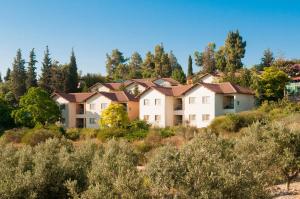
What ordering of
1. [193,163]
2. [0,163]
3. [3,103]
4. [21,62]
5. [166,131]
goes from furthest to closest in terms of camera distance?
1. [21,62]
2. [3,103]
3. [166,131]
4. [0,163]
5. [193,163]

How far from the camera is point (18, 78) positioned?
68125 millimetres

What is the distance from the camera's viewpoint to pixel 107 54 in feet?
325

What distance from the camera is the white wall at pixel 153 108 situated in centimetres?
5200

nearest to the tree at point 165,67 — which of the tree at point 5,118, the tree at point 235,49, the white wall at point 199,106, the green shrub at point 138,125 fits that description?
the tree at point 235,49

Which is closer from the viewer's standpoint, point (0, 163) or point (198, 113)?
point (0, 163)

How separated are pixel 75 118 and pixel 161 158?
159 ft

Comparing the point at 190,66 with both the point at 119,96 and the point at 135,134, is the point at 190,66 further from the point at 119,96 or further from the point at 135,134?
the point at 135,134

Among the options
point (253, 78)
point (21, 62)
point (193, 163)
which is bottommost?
point (193, 163)

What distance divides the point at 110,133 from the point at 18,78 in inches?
1163

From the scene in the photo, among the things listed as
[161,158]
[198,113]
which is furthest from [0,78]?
[161,158]

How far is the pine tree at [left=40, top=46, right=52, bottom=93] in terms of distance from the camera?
232 feet

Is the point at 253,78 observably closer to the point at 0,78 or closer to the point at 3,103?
the point at 3,103

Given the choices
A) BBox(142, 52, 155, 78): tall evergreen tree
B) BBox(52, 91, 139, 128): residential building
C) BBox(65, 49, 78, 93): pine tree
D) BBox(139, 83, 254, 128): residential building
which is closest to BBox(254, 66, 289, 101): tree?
BBox(139, 83, 254, 128): residential building

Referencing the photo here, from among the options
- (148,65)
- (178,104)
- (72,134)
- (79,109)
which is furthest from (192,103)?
(148,65)
